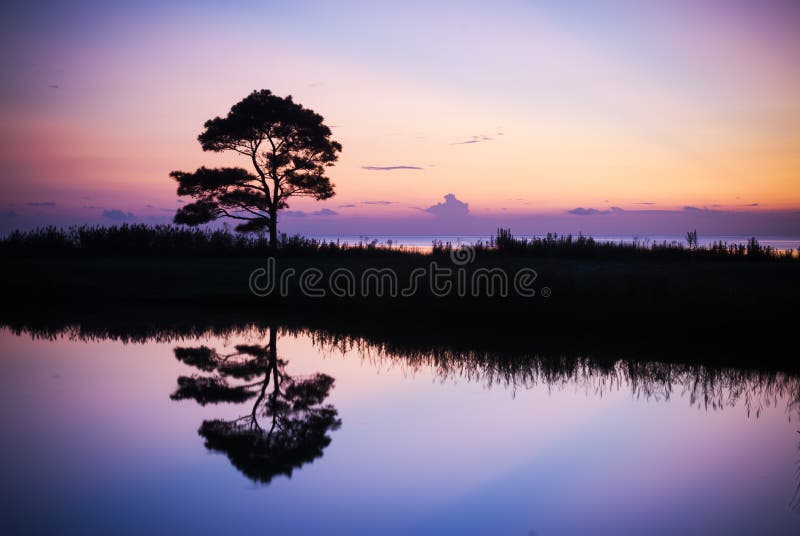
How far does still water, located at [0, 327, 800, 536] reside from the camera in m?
6.25

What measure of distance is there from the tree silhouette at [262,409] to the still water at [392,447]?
0.04 m

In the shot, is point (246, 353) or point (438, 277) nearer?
point (246, 353)

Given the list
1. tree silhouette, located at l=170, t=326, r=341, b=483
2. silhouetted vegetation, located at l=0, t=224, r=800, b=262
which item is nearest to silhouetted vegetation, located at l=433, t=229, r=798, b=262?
silhouetted vegetation, located at l=0, t=224, r=800, b=262

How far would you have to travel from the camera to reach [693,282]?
1741 cm

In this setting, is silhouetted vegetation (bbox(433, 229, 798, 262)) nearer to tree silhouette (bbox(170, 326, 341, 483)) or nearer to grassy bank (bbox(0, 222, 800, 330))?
grassy bank (bbox(0, 222, 800, 330))

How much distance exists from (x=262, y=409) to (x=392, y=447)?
9.61 feet

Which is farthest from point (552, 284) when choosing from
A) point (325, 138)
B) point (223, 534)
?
point (325, 138)

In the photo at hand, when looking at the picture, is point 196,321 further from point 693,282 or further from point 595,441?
point 693,282

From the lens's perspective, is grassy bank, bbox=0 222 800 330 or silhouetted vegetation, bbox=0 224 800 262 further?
silhouetted vegetation, bbox=0 224 800 262

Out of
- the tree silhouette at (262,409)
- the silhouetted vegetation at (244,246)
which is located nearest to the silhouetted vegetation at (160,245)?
the silhouetted vegetation at (244,246)

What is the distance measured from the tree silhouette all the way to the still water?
0.04 metres

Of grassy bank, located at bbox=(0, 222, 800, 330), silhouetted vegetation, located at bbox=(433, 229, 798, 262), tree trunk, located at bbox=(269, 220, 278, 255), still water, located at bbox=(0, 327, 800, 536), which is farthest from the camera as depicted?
tree trunk, located at bbox=(269, 220, 278, 255)

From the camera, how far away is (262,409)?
33.4 ft

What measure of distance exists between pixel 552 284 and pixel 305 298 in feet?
28.9
